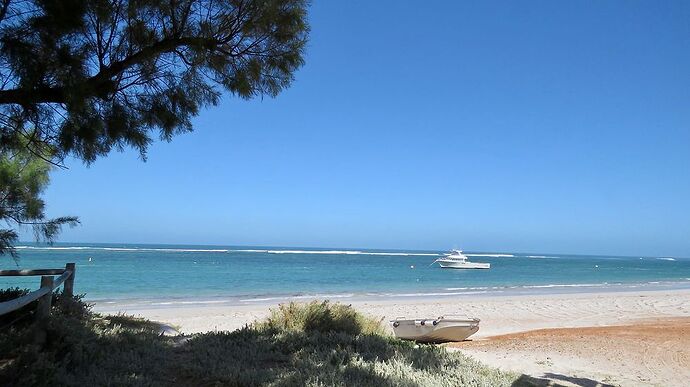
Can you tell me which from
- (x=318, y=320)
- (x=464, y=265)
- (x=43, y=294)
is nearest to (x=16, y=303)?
(x=43, y=294)

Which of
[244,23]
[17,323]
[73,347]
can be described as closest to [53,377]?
[73,347]

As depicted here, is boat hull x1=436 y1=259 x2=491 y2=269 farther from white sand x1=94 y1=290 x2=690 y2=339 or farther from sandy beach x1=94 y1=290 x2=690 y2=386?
white sand x1=94 y1=290 x2=690 y2=339

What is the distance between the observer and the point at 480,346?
35.5ft

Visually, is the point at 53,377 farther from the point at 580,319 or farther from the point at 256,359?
the point at 580,319

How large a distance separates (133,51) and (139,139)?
79cm

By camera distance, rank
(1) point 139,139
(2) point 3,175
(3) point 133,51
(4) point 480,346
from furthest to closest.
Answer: (4) point 480,346 < (2) point 3,175 < (1) point 139,139 < (3) point 133,51

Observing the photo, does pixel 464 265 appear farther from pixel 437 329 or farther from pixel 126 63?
pixel 126 63

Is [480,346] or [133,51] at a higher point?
[133,51]

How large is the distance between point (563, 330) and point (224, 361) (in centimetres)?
1104

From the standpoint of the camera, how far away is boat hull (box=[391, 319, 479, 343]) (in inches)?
450

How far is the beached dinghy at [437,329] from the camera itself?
37.5 ft

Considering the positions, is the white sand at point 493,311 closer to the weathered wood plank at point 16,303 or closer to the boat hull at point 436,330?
the boat hull at point 436,330

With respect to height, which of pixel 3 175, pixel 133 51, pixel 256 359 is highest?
pixel 133 51

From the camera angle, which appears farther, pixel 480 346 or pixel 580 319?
pixel 580 319
